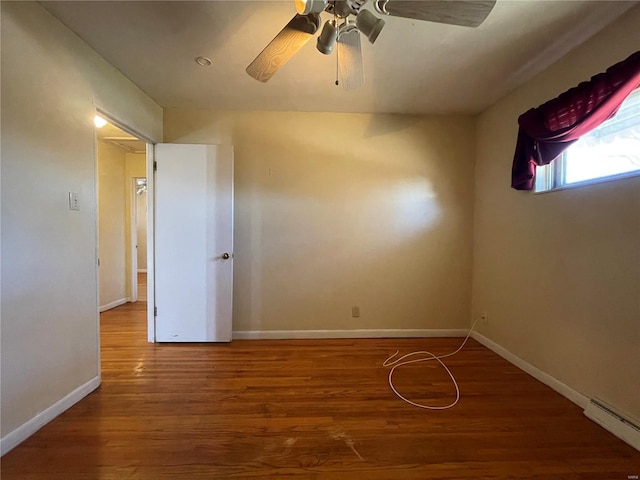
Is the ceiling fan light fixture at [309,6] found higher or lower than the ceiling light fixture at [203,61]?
lower

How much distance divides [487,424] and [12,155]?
304 centimetres

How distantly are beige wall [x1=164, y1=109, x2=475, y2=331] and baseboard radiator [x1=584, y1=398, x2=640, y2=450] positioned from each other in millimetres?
1412

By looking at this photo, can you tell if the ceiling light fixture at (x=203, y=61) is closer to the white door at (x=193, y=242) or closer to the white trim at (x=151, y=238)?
the white door at (x=193, y=242)

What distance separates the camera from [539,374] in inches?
88.6

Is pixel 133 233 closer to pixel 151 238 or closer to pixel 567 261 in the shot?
pixel 151 238

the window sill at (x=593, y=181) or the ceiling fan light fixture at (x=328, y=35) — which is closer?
the ceiling fan light fixture at (x=328, y=35)

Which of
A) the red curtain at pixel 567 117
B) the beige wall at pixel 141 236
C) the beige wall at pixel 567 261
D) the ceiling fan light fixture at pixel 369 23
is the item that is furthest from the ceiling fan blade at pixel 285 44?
the beige wall at pixel 141 236

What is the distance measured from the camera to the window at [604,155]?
1676 mm

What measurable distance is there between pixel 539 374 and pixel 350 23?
279 centimetres

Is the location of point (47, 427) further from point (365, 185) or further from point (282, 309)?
point (365, 185)

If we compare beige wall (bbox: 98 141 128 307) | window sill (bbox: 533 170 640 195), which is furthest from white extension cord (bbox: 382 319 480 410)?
beige wall (bbox: 98 141 128 307)

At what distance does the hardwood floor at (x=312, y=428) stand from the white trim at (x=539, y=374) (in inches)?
2.2

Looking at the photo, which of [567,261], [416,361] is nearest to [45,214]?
[416,361]

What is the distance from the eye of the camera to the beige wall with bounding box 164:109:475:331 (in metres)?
3.04
